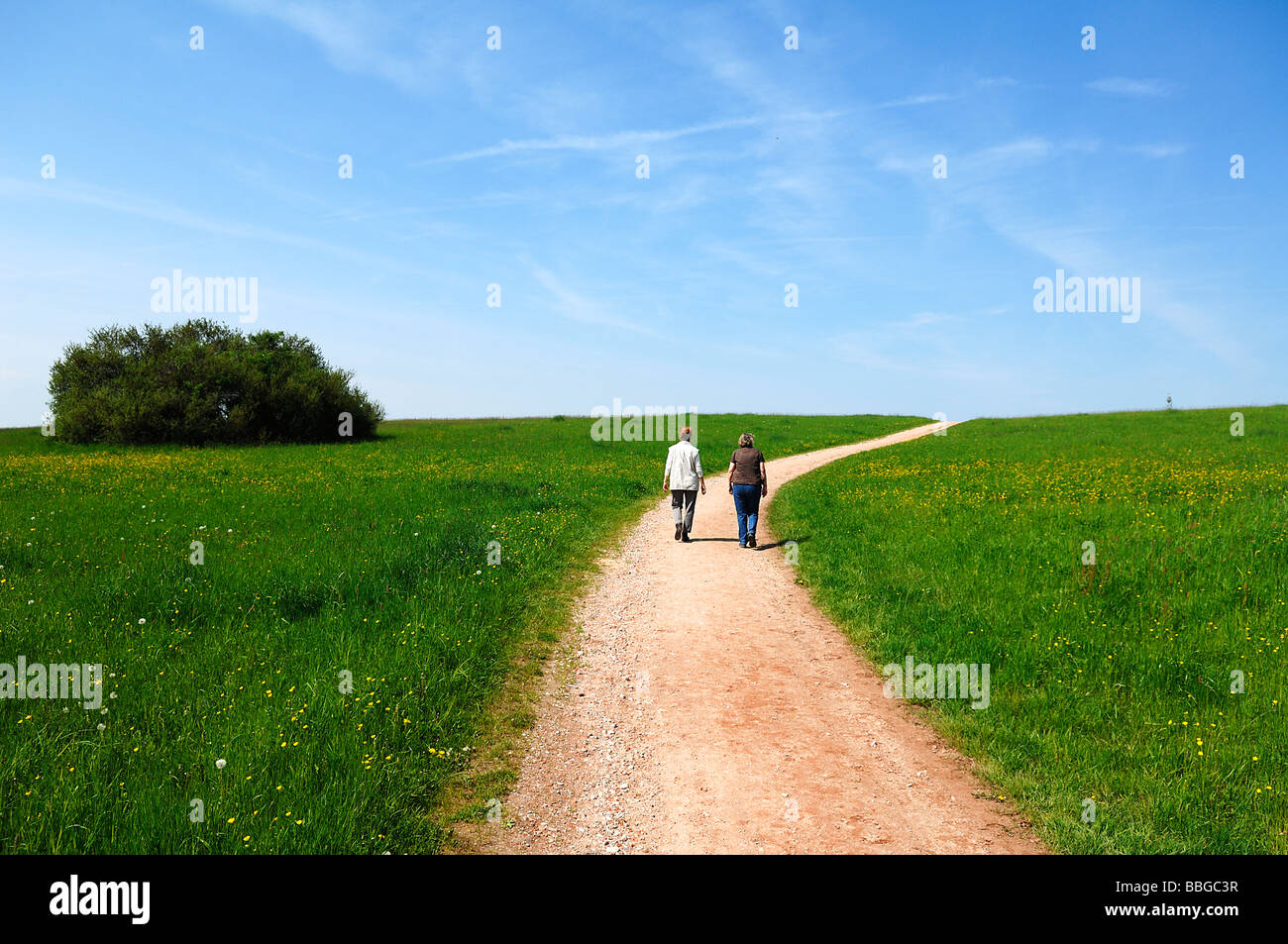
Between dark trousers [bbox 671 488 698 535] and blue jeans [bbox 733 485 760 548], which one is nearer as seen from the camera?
blue jeans [bbox 733 485 760 548]

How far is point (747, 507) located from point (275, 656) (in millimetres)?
9688

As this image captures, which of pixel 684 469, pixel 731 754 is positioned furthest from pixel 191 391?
pixel 731 754

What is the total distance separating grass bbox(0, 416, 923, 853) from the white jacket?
2169mm

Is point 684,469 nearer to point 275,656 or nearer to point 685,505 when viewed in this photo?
point 685,505

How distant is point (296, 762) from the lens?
18.1ft

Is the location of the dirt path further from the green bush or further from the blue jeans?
the green bush

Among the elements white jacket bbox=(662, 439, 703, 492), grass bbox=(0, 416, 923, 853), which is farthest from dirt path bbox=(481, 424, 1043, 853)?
white jacket bbox=(662, 439, 703, 492)

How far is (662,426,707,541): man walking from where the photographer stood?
1514 centimetres

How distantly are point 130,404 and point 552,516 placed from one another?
36.0 m

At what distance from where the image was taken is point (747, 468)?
14.7 m

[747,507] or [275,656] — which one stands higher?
[747,507]

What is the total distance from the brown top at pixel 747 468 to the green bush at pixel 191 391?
125 ft

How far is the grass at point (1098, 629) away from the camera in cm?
547
